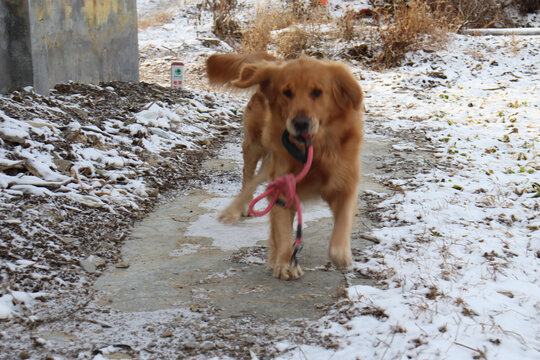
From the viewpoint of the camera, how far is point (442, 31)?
11547 mm

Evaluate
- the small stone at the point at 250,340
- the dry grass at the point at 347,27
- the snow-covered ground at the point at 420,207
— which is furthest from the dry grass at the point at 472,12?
the small stone at the point at 250,340

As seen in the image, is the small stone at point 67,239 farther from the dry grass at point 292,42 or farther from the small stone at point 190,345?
the dry grass at point 292,42

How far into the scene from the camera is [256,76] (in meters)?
3.32

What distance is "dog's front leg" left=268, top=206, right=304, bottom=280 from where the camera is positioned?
3109mm

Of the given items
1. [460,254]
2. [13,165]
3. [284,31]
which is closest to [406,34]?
[284,31]

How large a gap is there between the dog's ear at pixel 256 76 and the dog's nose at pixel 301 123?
50 centimetres

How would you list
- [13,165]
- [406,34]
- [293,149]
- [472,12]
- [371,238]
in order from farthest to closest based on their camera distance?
[472,12], [406,34], [13,165], [371,238], [293,149]

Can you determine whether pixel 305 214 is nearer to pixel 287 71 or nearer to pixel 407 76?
pixel 287 71

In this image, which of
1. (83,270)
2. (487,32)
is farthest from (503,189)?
(487,32)

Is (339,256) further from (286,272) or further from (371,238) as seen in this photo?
(371,238)

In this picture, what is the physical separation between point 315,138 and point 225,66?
1.67 meters

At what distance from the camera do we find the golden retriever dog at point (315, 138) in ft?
9.91

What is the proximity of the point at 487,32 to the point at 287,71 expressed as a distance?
10.7 meters

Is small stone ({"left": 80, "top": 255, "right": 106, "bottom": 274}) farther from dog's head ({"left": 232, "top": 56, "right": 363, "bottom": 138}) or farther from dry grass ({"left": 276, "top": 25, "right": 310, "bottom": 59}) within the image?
dry grass ({"left": 276, "top": 25, "right": 310, "bottom": 59})
